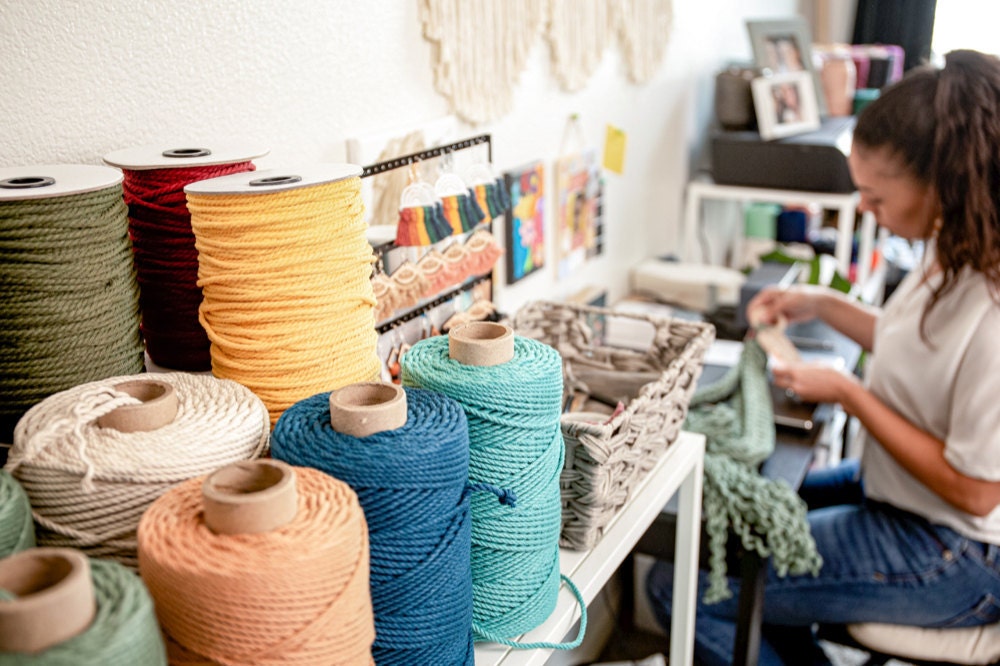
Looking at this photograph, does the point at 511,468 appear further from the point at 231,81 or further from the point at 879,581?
the point at 879,581

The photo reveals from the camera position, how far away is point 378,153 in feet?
3.73

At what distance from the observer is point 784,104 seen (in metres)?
2.34

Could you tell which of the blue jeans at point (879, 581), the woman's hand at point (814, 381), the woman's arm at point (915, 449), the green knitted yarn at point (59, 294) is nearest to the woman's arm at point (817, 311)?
the woman's hand at point (814, 381)

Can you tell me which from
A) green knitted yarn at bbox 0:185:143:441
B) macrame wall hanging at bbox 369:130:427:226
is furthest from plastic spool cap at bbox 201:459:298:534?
macrame wall hanging at bbox 369:130:427:226

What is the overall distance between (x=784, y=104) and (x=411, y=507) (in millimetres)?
2054

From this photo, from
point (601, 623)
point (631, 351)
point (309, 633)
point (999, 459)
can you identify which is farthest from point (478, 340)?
point (601, 623)

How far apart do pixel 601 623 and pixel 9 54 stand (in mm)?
1654

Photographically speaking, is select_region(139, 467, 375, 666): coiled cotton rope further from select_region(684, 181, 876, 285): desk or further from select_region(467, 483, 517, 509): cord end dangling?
select_region(684, 181, 876, 285): desk

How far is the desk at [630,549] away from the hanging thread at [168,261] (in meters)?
0.39

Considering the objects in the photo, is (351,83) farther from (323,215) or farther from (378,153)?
(323,215)

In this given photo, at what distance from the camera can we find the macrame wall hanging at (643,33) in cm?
182

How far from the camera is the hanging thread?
76 cm

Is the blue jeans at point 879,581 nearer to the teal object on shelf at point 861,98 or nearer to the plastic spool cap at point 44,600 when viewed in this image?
the plastic spool cap at point 44,600

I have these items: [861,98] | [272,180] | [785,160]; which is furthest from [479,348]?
[861,98]
